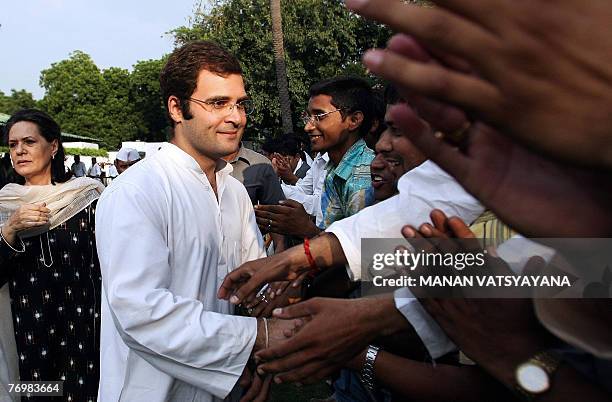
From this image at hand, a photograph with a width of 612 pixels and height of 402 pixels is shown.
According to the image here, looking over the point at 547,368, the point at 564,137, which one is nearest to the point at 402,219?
the point at 547,368

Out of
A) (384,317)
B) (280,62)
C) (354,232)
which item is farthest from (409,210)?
(280,62)

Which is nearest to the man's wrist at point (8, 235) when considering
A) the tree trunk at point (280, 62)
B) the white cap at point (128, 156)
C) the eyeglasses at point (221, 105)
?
the eyeglasses at point (221, 105)

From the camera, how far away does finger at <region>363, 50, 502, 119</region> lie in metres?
0.55

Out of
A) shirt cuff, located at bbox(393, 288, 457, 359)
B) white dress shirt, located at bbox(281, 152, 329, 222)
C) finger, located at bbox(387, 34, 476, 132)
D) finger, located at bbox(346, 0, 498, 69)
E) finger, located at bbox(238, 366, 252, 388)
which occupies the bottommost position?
white dress shirt, located at bbox(281, 152, 329, 222)

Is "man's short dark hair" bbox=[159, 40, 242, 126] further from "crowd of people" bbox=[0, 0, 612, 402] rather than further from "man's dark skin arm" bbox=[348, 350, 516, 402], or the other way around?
"man's dark skin arm" bbox=[348, 350, 516, 402]

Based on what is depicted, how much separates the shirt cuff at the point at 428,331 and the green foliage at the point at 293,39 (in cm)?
2735

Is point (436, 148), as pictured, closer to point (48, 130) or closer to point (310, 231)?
point (310, 231)

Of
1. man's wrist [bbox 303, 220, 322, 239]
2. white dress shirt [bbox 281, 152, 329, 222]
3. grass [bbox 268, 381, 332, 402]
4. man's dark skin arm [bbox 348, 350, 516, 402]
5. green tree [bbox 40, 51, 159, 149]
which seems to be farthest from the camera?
green tree [bbox 40, 51, 159, 149]

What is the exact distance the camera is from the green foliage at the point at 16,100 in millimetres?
76375

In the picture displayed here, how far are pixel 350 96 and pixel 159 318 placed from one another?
265cm

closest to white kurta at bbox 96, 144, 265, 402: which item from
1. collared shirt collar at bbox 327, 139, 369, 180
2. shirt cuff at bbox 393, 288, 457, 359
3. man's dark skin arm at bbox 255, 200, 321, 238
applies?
man's dark skin arm at bbox 255, 200, 321, 238

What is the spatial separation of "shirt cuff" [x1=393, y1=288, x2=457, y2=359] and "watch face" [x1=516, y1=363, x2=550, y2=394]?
0.37 m

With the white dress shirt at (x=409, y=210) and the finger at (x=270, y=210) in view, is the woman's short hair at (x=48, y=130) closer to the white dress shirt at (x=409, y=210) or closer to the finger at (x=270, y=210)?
the finger at (x=270, y=210)

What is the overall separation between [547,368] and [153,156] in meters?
2.08
